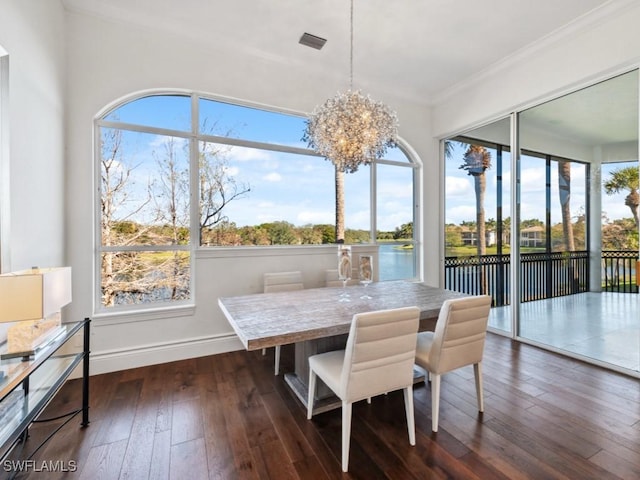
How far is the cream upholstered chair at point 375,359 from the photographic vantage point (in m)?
1.61

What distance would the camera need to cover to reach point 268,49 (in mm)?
3457

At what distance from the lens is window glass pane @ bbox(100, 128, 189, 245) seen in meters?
3.03

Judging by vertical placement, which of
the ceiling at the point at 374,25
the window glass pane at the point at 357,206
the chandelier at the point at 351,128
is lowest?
the window glass pane at the point at 357,206

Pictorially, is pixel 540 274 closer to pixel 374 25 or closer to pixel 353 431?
pixel 353 431

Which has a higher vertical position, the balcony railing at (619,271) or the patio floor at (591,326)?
the balcony railing at (619,271)

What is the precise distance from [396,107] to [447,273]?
2.75 metres

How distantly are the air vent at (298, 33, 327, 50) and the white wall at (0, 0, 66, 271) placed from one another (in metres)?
2.22

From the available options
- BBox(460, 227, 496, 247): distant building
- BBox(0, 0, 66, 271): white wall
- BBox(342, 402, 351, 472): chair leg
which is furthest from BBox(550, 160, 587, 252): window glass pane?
BBox(0, 0, 66, 271): white wall

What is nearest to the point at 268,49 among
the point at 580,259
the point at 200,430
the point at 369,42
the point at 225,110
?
the point at 225,110

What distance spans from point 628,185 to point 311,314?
129 inches

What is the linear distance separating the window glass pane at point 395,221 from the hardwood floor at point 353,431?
2047 mm

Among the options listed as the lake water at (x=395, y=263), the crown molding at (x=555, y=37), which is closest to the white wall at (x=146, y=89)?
the lake water at (x=395, y=263)

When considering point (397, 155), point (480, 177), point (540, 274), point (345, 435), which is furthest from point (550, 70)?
point (345, 435)

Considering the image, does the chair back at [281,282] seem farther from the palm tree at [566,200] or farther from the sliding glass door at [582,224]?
the palm tree at [566,200]
